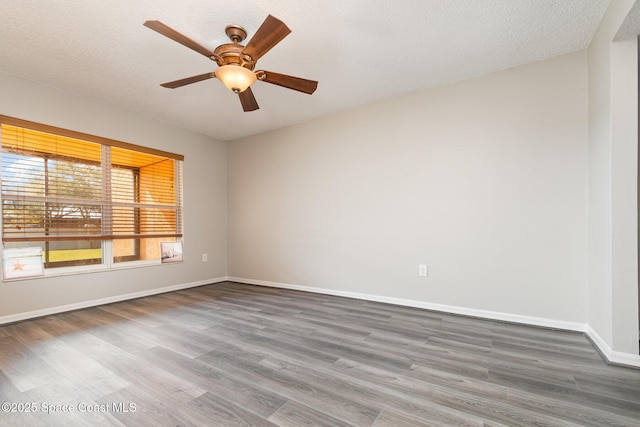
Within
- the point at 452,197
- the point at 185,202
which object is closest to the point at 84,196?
the point at 185,202

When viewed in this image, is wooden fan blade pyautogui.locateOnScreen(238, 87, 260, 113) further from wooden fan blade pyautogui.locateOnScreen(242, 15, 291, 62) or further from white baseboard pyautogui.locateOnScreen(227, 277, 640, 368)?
white baseboard pyautogui.locateOnScreen(227, 277, 640, 368)

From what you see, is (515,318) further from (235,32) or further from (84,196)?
(84,196)

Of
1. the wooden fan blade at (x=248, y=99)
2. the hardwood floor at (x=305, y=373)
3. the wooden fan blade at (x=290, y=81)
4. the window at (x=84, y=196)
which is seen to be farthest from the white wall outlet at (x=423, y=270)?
the window at (x=84, y=196)

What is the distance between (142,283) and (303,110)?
3205mm

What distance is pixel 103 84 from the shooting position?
3.01 metres

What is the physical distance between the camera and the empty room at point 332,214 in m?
1.66

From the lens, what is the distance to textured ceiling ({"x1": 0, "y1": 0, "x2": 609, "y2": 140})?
199 cm

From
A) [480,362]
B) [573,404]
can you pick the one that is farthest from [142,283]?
[573,404]

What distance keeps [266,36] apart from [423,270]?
Answer: 2.70 meters

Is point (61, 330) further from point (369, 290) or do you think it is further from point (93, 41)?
point (369, 290)

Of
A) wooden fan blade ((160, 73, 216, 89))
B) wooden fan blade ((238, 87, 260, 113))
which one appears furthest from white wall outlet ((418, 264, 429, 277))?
wooden fan blade ((160, 73, 216, 89))

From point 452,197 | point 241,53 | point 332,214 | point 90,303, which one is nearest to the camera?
point 241,53

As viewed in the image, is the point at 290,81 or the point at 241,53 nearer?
the point at 241,53

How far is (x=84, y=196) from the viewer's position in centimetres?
332
